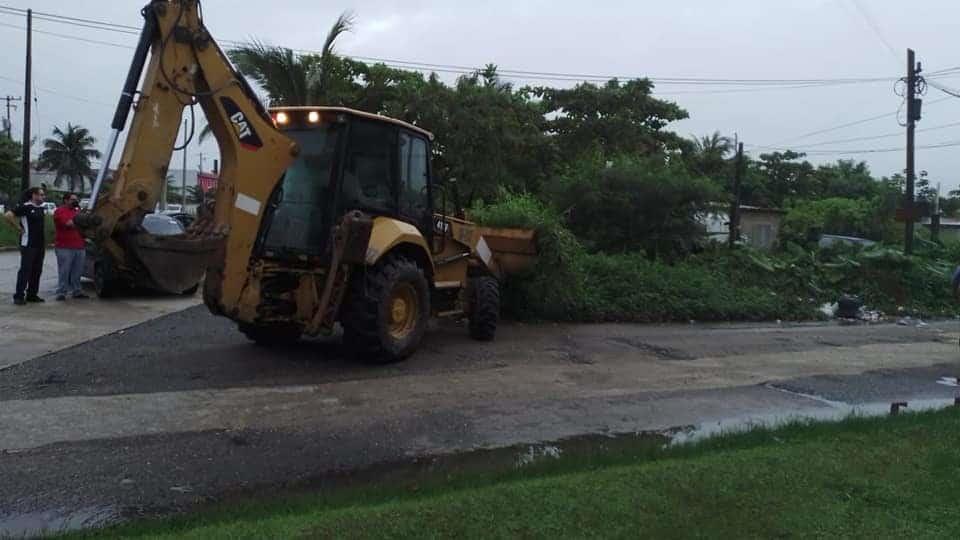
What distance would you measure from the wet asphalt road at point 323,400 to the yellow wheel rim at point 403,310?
40 centimetres

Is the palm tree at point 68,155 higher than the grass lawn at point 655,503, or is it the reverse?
the palm tree at point 68,155

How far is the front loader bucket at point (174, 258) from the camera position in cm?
720

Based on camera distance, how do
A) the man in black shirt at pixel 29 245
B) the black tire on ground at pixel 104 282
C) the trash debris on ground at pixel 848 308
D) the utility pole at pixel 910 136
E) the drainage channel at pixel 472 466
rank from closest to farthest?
the drainage channel at pixel 472 466 → the man in black shirt at pixel 29 245 → the black tire on ground at pixel 104 282 → the trash debris on ground at pixel 848 308 → the utility pole at pixel 910 136

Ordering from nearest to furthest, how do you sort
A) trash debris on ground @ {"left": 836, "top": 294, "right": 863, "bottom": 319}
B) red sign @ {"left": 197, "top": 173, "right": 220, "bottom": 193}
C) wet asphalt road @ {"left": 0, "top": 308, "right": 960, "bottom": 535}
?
1. wet asphalt road @ {"left": 0, "top": 308, "right": 960, "bottom": 535}
2. red sign @ {"left": 197, "top": 173, "right": 220, "bottom": 193}
3. trash debris on ground @ {"left": 836, "top": 294, "right": 863, "bottom": 319}

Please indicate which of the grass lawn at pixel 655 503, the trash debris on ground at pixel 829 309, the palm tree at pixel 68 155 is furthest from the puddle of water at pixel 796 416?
the palm tree at pixel 68 155

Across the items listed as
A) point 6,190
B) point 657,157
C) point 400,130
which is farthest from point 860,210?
point 6,190

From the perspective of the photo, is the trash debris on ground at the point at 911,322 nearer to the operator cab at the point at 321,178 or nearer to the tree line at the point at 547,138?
the tree line at the point at 547,138

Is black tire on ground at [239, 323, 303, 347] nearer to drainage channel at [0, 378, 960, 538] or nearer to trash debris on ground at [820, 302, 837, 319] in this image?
drainage channel at [0, 378, 960, 538]

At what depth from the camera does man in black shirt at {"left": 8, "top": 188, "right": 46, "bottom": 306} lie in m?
12.9

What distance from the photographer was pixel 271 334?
10.0 meters

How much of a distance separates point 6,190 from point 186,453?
5372cm

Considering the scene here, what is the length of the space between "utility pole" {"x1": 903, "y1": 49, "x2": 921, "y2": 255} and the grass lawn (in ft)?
71.5

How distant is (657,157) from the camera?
64.3 feet

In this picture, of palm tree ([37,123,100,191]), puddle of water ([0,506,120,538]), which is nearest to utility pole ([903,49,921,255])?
puddle of water ([0,506,120,538])
